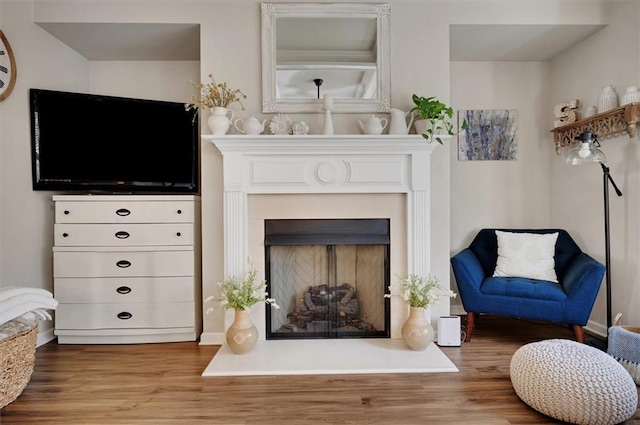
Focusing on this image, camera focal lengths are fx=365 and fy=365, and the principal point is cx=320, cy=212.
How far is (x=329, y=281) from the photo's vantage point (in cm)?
276

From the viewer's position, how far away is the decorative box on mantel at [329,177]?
2596mm

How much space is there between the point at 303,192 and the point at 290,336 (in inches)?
41.9

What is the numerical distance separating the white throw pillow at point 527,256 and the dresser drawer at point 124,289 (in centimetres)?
243

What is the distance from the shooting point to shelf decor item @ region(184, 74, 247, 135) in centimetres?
257

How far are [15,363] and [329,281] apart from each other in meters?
1.87

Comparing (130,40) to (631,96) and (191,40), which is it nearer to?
(191,40)

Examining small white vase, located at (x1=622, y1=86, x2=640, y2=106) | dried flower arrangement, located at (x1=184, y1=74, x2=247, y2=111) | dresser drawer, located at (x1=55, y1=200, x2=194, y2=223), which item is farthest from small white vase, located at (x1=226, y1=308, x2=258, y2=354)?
small white vase, located at (x1=622, y1=86, x2=640, y2=106)

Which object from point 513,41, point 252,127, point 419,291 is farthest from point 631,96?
point 252,127

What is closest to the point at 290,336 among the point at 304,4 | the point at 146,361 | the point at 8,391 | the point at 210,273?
the point at 210,273

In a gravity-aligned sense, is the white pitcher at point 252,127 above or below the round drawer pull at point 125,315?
above

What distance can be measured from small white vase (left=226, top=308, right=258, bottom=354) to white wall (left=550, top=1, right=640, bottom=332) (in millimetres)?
2630

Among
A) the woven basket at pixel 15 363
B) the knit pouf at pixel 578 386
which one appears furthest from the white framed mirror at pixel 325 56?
the woven basket at pixel 15 363

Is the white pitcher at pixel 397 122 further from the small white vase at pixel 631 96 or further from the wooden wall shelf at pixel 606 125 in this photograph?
the small white vase at pixel 631 96

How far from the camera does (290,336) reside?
2.69 metres
